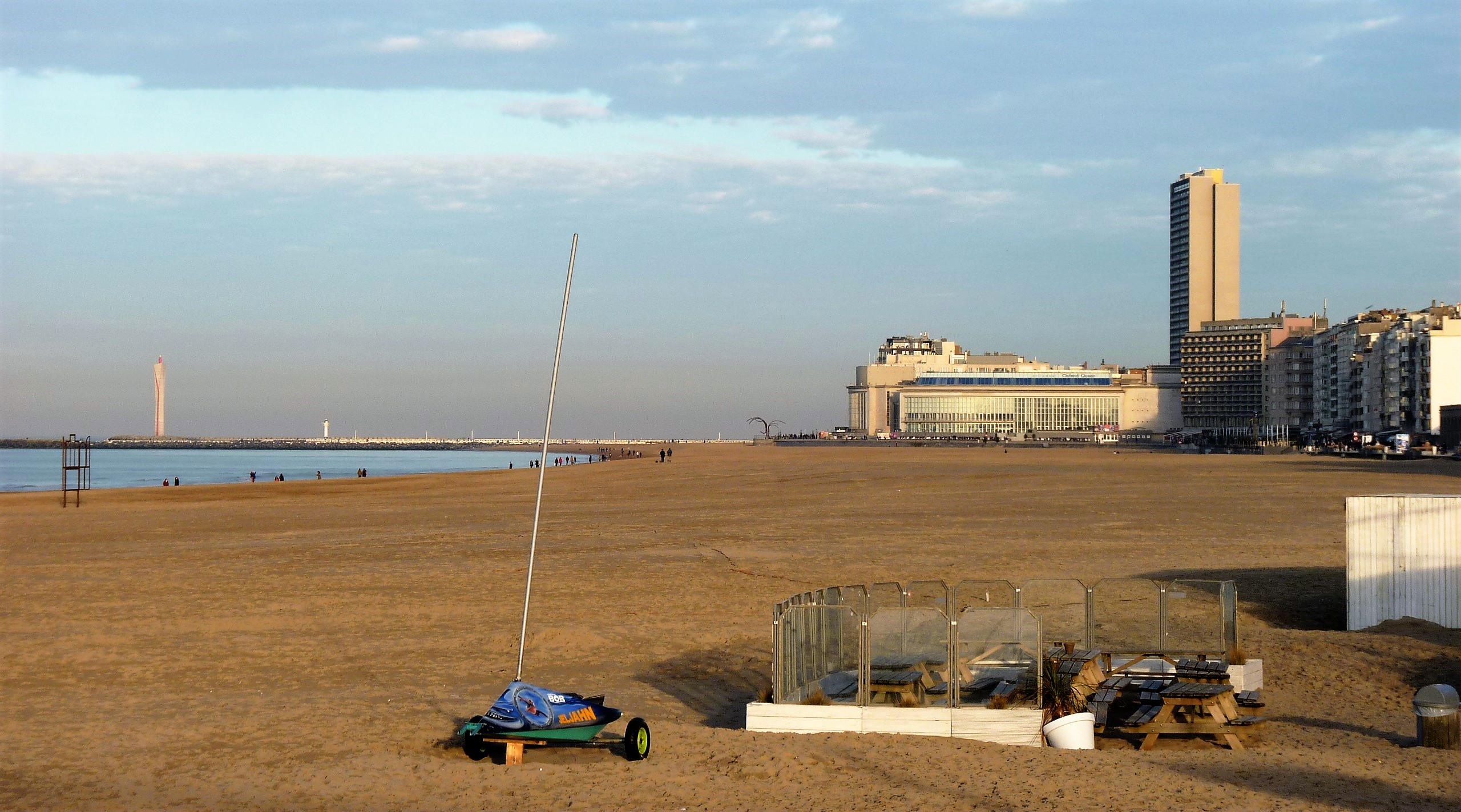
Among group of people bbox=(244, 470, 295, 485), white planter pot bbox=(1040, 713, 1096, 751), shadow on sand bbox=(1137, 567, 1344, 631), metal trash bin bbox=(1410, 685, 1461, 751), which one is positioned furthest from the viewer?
group of people bbox=(244, 470, 295, 485)

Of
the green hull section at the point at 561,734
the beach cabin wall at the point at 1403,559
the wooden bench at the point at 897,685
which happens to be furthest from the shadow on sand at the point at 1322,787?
the beach cabin wall at the point at 1403,559

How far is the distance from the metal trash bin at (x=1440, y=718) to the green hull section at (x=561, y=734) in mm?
Answer: 6977

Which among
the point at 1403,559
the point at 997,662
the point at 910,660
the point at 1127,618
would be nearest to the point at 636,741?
the point at 910,660

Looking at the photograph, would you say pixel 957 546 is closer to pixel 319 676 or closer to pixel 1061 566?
pixel 1061 566

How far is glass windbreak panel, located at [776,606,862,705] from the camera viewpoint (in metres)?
11.4

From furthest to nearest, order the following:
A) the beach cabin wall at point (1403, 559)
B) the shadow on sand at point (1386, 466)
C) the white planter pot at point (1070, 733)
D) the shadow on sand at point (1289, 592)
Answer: the shadow on sand at point (1386, 466) → the shadow on sand at point (1289, 592) → the beach cabin wall at point (1403, 559) → the white planter pot at point (1070, 733)

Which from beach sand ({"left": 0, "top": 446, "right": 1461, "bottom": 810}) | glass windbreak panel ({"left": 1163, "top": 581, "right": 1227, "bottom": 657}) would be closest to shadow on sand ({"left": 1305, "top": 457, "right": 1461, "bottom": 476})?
beach sand ({"left": 0, "top": 446, "right": 1461, "bottom": 810})

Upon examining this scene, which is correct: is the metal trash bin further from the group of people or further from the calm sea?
the calm sea

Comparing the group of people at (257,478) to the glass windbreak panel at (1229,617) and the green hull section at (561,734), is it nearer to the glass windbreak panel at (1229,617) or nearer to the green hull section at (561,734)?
the green hull section at (561,734)

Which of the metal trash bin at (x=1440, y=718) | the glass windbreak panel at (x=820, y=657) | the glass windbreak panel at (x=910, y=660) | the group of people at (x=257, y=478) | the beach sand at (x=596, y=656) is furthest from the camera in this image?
the group of people at (x=257, y=478)

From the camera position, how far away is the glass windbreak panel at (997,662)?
36.6 feet

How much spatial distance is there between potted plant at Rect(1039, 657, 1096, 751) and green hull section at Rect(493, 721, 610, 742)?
394 cm

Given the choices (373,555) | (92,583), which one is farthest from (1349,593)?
(92,583)

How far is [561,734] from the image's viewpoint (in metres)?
10.6
